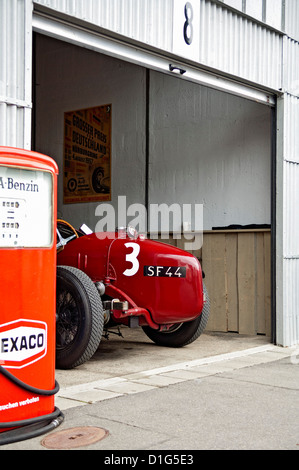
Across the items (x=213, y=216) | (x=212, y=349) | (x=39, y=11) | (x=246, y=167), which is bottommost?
(x=212, y=349)

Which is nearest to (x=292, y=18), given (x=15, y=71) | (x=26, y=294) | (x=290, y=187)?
(x=290, y=187)

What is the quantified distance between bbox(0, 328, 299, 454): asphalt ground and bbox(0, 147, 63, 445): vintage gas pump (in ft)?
0.64

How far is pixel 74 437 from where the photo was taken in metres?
4.22

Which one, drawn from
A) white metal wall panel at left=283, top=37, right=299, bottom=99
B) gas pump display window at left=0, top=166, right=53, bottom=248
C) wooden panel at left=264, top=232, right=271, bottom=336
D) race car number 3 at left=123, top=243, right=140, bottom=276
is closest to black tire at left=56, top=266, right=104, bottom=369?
race car number 3 at left=123, top=243, right=140, bottom=276

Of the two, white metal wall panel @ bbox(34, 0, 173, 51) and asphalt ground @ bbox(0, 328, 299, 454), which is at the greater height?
white metal wall panel @ bbox(34, 0, 173, 51)

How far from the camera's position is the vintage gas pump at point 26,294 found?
4094 mm

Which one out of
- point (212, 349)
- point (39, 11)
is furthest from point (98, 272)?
point (39, 11)

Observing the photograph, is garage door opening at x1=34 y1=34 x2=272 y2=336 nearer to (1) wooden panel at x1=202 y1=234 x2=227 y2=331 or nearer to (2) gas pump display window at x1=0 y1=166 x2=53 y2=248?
(1) wooden panel at x1=202 y1=234 x2=227 y2=331

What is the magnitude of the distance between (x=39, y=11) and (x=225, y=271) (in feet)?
18.5

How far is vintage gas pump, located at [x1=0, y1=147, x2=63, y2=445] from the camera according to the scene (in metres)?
4.09

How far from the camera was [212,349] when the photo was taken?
8242 mm

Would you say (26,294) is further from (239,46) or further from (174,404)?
(239,46)

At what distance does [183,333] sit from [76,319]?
1.94 m
